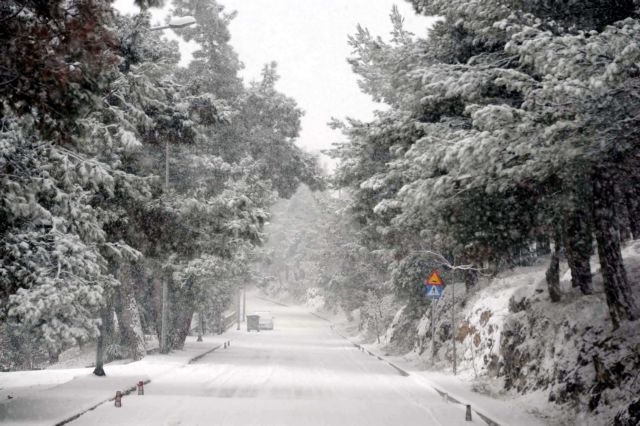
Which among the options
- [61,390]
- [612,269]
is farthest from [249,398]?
[612,269]

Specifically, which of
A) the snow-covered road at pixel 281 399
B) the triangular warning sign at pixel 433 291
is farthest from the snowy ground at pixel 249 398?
the triangular warning sign at pixel 433 291

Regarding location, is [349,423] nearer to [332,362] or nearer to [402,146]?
[402,146]

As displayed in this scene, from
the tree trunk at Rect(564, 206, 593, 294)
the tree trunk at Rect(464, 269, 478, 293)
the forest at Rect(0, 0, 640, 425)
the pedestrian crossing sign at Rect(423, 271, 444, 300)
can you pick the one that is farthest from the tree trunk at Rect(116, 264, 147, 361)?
the tree trunk at Rect(564, 206, 593, 294)

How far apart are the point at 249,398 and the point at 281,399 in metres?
0.75

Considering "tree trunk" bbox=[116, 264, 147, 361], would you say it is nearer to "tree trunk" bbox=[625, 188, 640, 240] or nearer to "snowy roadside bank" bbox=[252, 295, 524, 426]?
"snowy roadside bank" bbox=[252, 295, 524, 426]

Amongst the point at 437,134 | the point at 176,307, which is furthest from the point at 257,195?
the point at 176,307

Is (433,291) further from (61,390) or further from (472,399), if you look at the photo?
(61,390)

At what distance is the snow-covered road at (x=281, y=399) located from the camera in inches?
459

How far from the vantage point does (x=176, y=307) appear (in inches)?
1291

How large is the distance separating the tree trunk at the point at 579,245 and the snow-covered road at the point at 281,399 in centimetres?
407

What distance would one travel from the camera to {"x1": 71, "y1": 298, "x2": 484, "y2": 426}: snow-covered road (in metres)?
11.6

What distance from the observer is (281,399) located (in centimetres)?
1471

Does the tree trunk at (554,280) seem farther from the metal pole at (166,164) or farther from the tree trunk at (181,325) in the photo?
the tree trunk at (181,325)

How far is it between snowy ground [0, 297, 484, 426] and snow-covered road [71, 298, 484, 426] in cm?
2
